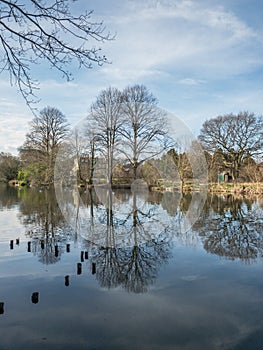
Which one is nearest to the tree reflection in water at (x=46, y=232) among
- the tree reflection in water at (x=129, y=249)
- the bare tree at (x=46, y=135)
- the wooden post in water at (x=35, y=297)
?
the tree reflection in water at (x=129, y=249)

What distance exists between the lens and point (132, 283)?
21.5 feet

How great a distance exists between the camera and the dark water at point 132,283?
175 inches

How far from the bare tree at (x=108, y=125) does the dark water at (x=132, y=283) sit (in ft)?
5.28

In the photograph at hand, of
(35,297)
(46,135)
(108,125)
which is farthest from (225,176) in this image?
(35,297)

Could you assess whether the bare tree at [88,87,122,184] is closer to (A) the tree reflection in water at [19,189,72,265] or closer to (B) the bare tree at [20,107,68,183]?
(A) the tree reflection in water at [19,189,72,265]

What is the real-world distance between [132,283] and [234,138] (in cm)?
3016

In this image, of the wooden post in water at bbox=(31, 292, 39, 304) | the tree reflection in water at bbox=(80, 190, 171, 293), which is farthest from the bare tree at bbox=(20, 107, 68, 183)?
the wooden post in water at bbox=(31, 292, 39, 304)

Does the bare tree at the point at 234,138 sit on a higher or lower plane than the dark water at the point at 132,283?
higher

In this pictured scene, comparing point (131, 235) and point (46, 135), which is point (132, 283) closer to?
point (131, 235)

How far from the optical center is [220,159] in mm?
34500

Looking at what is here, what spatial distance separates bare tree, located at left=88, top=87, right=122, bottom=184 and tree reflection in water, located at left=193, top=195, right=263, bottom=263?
14.1 feet

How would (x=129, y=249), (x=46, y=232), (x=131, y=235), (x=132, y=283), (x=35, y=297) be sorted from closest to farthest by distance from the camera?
(x=35, y=297) → (x=132, y=283) → (x=129, y=249) → (x=131, y=235) → (x=46, y=232)

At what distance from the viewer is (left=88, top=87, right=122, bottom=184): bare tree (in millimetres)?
11094

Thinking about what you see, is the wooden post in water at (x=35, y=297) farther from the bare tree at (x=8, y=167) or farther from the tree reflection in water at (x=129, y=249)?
the bare tree at (x=8, y=167)
